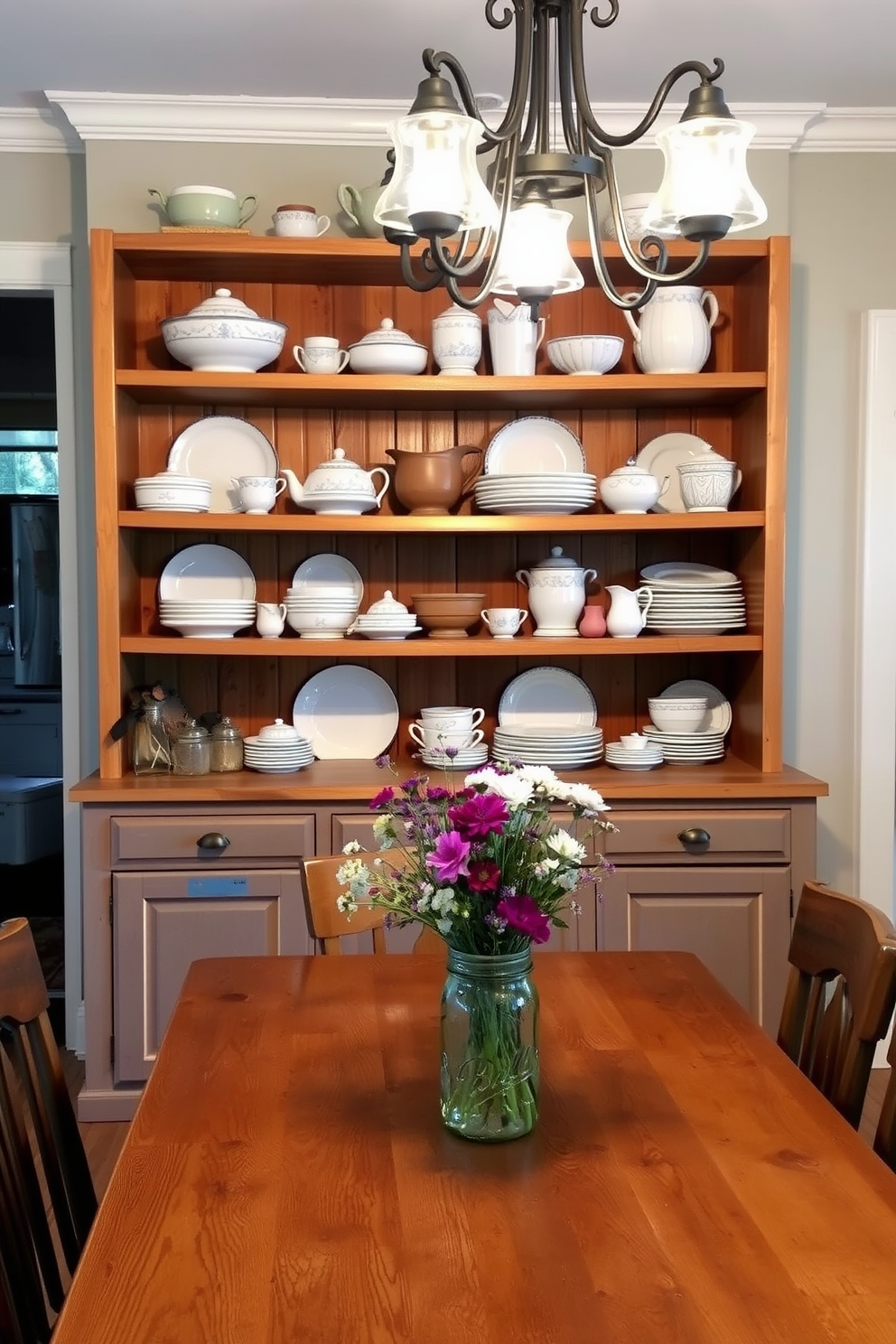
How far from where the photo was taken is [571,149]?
1.63 meters

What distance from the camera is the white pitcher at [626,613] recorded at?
3.17 meters

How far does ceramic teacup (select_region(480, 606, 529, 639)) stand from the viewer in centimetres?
318

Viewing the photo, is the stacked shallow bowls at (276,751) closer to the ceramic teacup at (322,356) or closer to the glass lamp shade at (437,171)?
the ceramic teacup at (322,356)

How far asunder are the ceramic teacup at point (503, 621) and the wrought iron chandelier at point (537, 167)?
A: 5.05 ft

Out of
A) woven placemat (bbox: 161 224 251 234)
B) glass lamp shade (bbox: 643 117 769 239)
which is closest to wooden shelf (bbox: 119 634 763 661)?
woven placemat (bbox: 161 224 251 234)

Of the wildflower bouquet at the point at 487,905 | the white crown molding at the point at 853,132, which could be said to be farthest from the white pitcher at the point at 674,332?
the wildflower bouquet at the point at 487,905

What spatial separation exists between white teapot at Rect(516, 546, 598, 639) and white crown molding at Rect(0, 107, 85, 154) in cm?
166

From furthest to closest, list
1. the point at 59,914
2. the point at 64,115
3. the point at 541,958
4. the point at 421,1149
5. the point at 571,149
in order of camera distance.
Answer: the point at 59,914, the point at 64,115, the point at 541,958, the point at 571,149, the point at 421,1149

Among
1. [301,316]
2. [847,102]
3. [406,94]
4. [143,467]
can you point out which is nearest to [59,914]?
[143,467]

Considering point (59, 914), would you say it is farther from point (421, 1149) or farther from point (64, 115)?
point (421, 1149)

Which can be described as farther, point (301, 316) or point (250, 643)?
point (301, 316)

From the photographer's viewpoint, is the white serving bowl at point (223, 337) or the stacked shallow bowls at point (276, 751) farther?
the stacked shallow bowls at point (276, 751)

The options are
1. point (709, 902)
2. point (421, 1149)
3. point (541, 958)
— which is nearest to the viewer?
point (421, 1149)

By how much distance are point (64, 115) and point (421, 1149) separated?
2.86 meters
